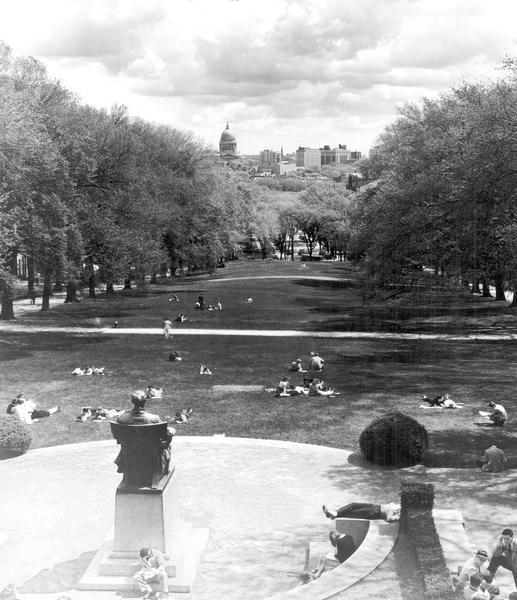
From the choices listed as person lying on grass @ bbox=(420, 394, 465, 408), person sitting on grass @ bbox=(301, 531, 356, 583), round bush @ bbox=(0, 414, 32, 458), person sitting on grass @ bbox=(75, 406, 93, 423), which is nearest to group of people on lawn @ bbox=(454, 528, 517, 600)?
person sitting on grass @ bbox=(301, 531, 356, 583)

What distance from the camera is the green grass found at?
2192 centimetres

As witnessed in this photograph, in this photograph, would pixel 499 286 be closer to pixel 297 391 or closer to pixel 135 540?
pixel 297 391

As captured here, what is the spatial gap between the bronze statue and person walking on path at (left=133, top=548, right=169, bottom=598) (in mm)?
1046

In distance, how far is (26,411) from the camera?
22.6 m

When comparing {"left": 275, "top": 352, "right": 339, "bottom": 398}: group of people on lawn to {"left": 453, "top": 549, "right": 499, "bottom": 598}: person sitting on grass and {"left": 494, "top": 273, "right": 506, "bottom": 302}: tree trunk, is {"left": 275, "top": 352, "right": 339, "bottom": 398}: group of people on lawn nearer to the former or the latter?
{"left": 453, "top": 549, "right": 499, "bottom": 598}: person sitting on grass

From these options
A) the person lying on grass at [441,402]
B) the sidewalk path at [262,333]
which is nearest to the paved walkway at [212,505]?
the person lying on grass at [441,402]

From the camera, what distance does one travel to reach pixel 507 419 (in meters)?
22.4

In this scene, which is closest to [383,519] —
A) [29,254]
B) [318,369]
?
[318,369]

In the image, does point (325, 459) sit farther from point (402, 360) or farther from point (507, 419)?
point (402, 360)

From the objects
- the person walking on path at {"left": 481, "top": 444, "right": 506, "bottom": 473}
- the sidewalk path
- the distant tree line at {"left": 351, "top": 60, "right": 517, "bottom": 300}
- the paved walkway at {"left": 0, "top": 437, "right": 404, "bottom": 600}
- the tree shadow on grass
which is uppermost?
the distant tree line at {"left": 351, "top": 60, "right": 517, "bottom": 300}

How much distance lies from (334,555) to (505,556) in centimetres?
264

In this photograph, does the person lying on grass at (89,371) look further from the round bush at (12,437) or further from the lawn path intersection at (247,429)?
the round bush at (12,437)

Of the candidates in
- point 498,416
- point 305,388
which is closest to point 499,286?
point 305,388

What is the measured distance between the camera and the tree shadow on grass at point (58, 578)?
40.6ft
